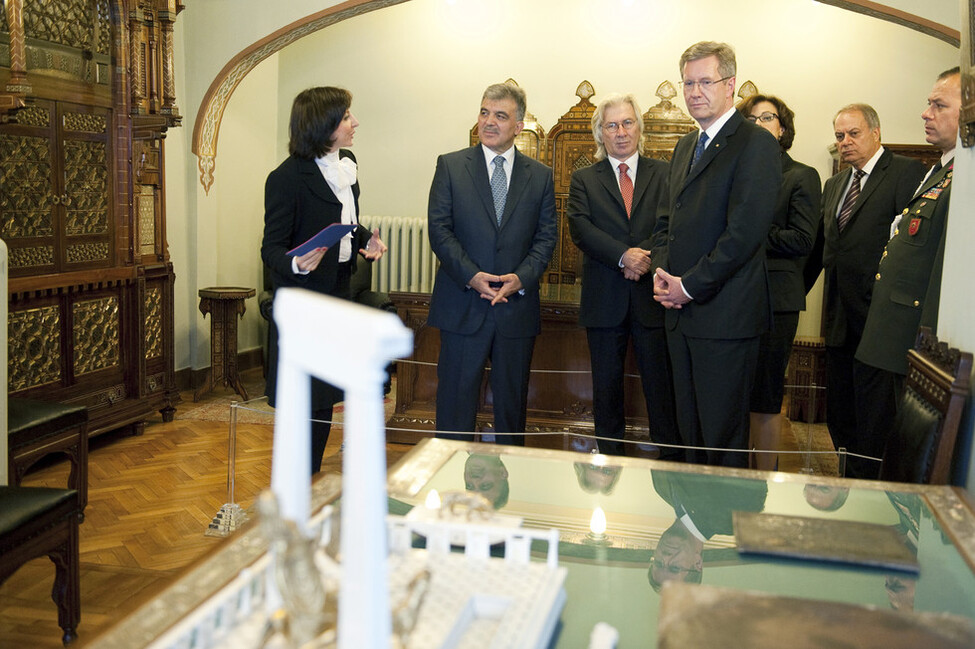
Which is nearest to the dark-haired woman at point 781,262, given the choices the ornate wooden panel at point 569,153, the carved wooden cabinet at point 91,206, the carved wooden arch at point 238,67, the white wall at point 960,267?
the white wall at point 960,267

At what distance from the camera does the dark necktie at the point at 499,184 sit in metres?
4.09

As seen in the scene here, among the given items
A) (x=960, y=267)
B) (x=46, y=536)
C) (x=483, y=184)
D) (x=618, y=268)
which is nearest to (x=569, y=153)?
(x=618, y=268)

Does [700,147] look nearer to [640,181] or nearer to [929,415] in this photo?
[640,181]

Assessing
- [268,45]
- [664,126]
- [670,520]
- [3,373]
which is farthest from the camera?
[664,126]

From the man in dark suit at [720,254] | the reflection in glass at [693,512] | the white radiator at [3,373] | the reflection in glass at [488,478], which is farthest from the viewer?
the man in dark suit at [720,254]

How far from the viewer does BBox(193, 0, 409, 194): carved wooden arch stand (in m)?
5.88

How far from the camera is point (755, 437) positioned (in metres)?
4.51

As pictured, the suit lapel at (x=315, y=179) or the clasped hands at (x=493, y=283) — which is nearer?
the suit lapel at (x=315, y=179)

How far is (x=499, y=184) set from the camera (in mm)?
4098

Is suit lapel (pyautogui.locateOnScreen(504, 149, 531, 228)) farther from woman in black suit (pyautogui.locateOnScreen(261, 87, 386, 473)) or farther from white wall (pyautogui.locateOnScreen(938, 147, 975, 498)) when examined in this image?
white wall (pyautogui.locateOnScreen(938, 147, 975, 498))

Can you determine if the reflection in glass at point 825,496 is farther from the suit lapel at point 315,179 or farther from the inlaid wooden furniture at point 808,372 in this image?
the inlaid wooden furniture at point 808,372

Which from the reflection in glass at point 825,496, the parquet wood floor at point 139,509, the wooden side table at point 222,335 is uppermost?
the reflection in glass at point 825,496

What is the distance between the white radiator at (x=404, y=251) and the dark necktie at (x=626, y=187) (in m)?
3.87

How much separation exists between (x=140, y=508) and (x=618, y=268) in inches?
94.3
